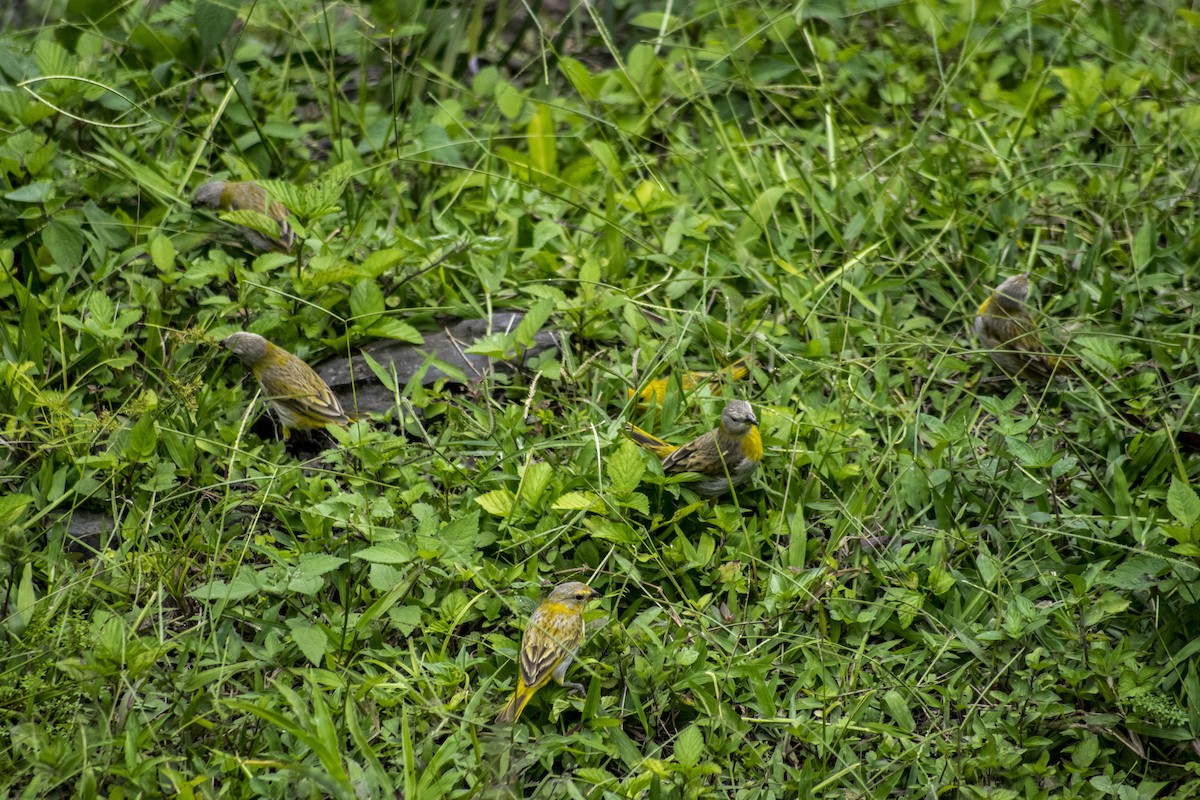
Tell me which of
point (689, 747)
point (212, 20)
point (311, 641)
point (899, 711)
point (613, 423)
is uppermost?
point (212, 20)

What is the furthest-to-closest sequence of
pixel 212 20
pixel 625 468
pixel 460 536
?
pixel 212 20 → pixel 625 468 → pixel 460 536

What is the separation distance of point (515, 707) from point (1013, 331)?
2.62 m

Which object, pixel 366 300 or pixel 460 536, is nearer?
pixel 460 536

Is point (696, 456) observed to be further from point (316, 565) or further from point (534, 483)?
point (316, 565)

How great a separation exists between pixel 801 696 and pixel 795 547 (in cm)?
54

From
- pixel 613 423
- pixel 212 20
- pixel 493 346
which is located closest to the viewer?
pixel 613 423

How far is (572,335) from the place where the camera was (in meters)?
4.34

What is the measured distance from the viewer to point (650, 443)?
379 cm

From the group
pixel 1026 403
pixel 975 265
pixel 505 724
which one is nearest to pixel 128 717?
pixel 505 724

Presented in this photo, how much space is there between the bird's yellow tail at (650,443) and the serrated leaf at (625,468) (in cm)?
29

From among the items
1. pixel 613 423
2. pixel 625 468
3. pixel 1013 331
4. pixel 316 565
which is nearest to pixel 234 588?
pixel 316 565

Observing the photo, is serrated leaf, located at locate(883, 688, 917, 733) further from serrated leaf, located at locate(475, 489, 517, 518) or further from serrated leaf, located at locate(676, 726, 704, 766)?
serrated leaf, located at locate(475, 489, 517, 518)

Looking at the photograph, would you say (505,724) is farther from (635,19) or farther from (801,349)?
(635,19)

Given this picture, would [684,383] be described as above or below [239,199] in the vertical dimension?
below
